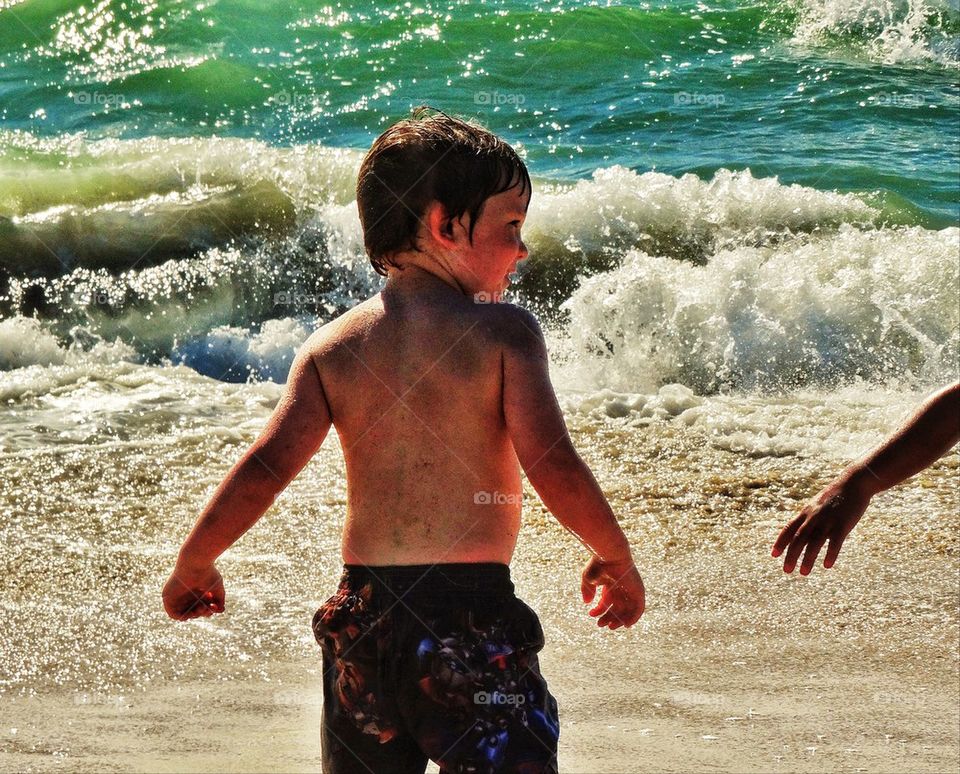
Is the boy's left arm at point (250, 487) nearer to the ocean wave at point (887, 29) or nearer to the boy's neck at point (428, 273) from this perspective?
the boy's neck at point (428, 273)

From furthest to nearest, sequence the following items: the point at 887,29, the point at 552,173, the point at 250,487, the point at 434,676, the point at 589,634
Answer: the point at 887,29 → the point at 552,173 → the point at 589,634 → the point at 250,487 → the point at 434,676

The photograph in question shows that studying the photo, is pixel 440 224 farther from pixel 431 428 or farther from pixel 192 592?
pixel 192 592

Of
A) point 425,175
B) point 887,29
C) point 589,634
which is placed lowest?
point 887,29

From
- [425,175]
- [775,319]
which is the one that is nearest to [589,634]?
[425,175]

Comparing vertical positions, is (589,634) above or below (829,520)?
below

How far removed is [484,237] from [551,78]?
10930mm

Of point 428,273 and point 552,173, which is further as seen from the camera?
point 552,173

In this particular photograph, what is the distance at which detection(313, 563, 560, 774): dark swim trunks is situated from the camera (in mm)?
1891

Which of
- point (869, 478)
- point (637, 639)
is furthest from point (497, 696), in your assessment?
point (637, 639)

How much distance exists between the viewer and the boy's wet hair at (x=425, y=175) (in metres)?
1.99

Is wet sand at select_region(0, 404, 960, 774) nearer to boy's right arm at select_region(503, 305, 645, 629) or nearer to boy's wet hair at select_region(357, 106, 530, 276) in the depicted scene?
boy's right arm at select_region(503, 305, 645, 629)

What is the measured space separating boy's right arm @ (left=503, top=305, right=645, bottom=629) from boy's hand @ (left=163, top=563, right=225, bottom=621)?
1.81ft

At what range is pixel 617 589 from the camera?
2.06 metres

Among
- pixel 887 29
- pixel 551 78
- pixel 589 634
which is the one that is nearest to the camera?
pixel 589 634
